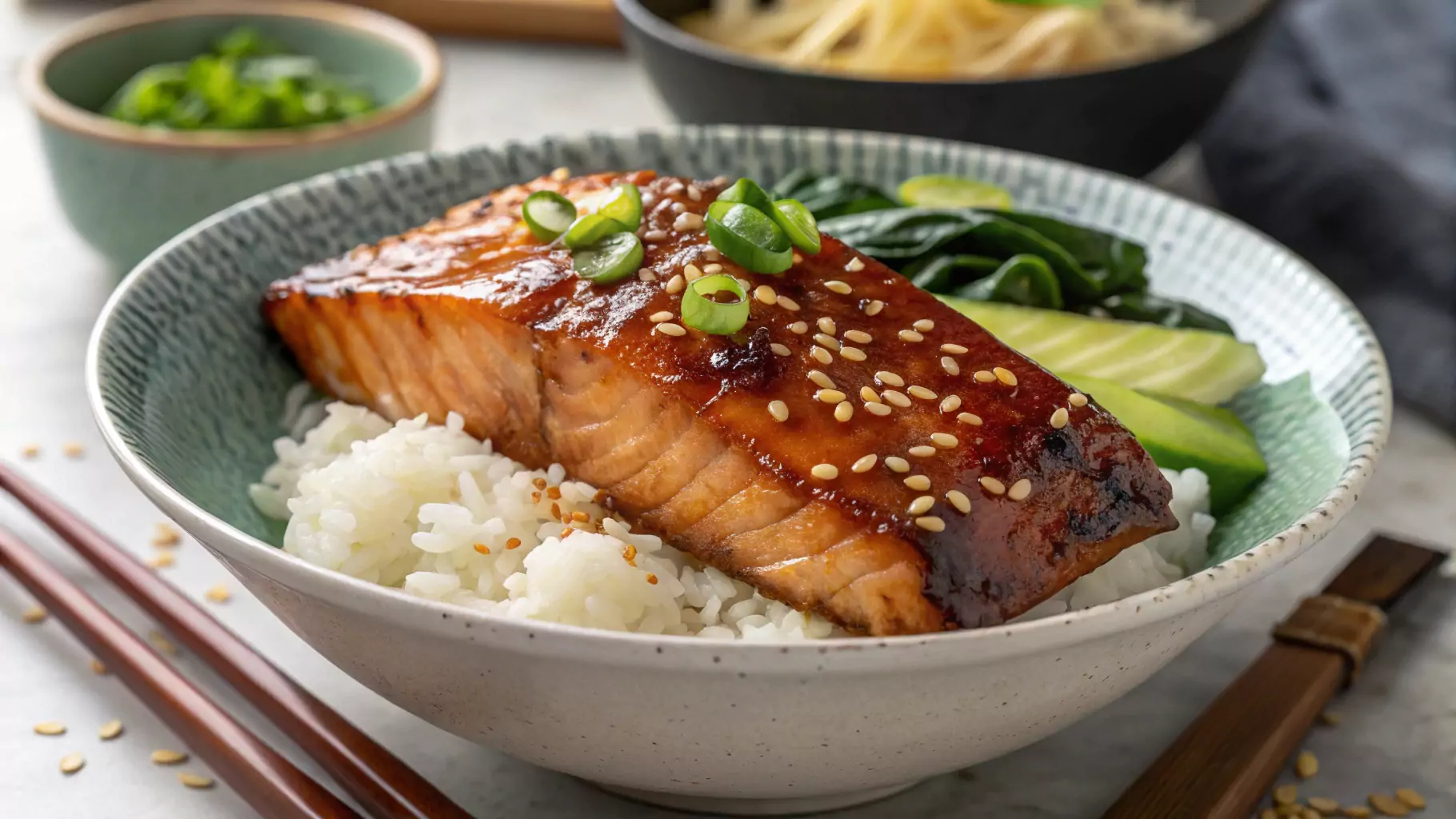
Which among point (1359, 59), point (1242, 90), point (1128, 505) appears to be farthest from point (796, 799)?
point (1359, 59)

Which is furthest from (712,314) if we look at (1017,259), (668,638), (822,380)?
(1017,259)

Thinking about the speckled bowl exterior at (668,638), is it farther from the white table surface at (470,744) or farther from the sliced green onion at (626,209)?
the sliced green onion at (626,209)

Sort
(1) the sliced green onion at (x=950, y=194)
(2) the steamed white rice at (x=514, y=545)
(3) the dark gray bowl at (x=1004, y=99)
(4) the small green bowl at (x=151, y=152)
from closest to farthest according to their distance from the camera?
(2) the steamed white rice at (x=514, y=545) → (1) the sliced green onion at (x=950, y=194) → (4) the small green bowl at (x=151, y=152) → (3) the dark gray bowl at (x=1004, y=99)

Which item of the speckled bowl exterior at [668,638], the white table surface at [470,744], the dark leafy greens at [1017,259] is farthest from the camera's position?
the dark leafy greens at [1017,259]

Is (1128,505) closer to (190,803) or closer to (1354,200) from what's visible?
(190,803)

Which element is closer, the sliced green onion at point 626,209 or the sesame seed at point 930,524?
the sesame seed at point 930,524

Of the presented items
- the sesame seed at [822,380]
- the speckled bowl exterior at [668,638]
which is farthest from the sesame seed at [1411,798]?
the sesame seed at [822,380]

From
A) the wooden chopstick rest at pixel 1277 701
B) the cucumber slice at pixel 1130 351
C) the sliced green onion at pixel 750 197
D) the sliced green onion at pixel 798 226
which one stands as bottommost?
the wooden chopstick rest at pixel 1277 701

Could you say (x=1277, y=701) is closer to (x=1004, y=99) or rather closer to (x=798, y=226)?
(x=798, y=226)
